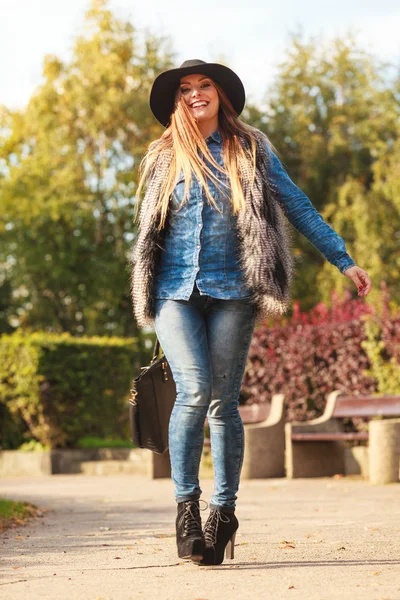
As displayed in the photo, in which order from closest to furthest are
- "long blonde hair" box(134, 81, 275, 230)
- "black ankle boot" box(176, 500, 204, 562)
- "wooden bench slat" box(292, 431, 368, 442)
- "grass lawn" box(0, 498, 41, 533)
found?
"black ankle boot" box(176, 500, 204, 562), "long blonde hair" box(134, 81, 275, 230), "grass lawn" box(0, 498, 41, 533), "wooden bench slat" box(292, 431, 368, 442)

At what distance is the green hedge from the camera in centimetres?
1695

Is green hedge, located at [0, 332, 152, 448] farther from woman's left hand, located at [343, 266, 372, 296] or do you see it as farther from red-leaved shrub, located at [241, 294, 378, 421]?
woman's left hand, located at [343, 266, 372, 296]

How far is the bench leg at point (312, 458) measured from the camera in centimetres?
1217

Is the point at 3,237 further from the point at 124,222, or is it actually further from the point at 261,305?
the point at 261,305

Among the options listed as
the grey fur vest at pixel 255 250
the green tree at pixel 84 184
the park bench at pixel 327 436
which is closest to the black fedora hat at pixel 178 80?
the grey fur vest at pixel 255 250

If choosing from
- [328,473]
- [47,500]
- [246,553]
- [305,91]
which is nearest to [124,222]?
[305,91]

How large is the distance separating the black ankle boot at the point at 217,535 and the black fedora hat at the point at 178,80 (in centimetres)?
188

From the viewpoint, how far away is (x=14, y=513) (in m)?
7.53

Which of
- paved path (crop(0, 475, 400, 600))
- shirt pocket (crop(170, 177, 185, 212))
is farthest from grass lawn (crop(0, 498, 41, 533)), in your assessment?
shirt pocket (crop(170, 177, 185, 212))

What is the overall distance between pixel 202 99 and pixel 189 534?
6.42 feet

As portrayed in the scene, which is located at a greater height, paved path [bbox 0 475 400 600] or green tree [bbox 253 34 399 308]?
green tree [bbox 253 34 399 308]

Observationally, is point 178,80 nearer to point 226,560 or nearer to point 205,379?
point 205,379

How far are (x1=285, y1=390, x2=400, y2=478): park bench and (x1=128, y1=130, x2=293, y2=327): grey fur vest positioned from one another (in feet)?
23.0

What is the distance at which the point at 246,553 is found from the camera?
506 cm
